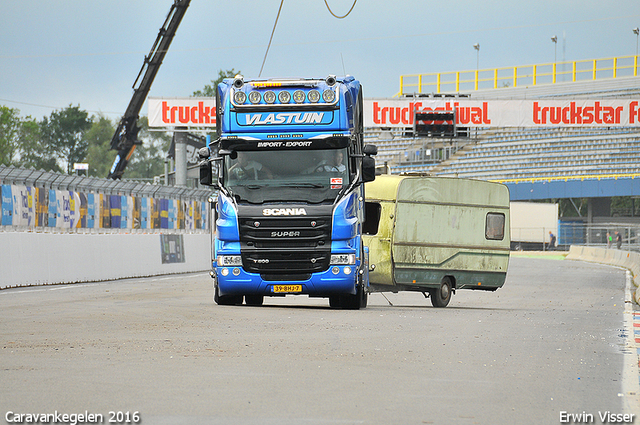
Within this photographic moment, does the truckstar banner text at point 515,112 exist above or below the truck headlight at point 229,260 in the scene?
above

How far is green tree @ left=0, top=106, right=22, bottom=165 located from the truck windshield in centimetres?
9651

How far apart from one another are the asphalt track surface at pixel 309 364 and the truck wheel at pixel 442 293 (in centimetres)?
202

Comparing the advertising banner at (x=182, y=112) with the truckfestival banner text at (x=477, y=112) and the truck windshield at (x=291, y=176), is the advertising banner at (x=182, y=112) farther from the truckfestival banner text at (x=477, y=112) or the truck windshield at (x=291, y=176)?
the truck windshield at (x=291, y=176)

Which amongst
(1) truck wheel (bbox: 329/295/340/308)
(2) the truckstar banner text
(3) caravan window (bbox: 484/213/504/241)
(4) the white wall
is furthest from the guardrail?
(4) the white wall

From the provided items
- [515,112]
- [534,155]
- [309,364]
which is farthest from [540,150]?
[309,364]

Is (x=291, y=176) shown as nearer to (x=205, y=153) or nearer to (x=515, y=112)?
(x=205, y=153)

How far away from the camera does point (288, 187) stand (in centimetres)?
1528

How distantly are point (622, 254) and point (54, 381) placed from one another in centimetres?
4343

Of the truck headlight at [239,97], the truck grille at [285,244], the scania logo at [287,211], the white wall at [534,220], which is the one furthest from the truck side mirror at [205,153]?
the white wall at [534,220]

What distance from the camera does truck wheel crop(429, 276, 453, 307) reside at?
19.1m

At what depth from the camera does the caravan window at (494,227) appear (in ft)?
63.3

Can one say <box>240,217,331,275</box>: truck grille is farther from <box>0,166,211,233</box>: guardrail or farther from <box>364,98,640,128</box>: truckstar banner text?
<box>364,98,640,128</box>: truckstar banner text

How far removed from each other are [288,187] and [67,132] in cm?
12047

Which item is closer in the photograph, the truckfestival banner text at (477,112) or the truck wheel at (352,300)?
the truck wheel at (352,300)
